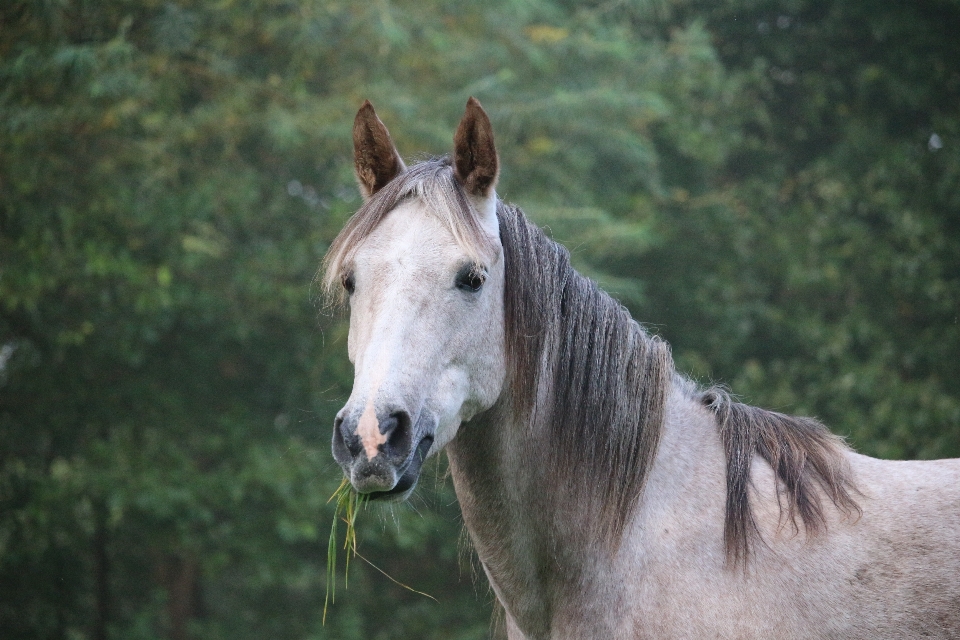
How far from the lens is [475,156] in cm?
279

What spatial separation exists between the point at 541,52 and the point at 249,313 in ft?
15.8

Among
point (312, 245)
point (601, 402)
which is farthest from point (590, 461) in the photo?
point (312, 245)

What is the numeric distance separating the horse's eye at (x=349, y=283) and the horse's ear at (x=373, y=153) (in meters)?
0.41

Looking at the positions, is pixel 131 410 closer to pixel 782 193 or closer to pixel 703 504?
pixel 703 504

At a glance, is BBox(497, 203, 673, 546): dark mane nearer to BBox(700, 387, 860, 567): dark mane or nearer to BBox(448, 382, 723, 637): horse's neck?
BBox(448, 382, 723, 637): horse's neck

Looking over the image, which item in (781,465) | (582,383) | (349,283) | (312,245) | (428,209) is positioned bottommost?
(781,465)

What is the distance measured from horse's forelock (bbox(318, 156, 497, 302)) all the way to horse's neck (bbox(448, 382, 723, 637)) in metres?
0.59

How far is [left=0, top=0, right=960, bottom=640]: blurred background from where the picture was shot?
26.7ft

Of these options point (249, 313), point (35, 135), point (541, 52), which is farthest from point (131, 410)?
point (541, 52)

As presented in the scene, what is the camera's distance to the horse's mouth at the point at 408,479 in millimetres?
2297

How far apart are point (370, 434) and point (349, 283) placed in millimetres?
668

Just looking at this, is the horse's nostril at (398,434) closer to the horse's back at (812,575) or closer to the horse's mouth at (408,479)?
the horse's mouth at (408,479)

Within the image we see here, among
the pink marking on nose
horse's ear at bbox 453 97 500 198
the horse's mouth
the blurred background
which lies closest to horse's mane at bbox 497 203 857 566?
horse's ear at bbox 453 97 500 198

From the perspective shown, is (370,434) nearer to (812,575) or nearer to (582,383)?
(582,383)
